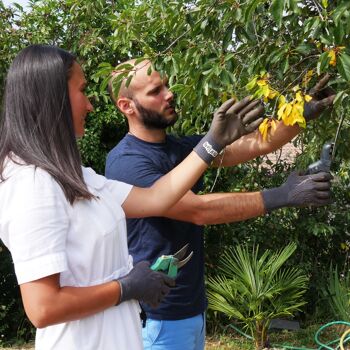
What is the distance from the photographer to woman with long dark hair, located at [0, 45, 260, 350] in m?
1.48

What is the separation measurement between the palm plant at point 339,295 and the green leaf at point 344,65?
3407 millimetres

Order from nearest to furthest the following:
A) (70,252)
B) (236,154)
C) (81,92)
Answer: (70,252) → (81,92) → (236,154)

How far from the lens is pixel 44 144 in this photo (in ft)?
5.23

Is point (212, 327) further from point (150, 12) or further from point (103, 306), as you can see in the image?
point (103, 306)

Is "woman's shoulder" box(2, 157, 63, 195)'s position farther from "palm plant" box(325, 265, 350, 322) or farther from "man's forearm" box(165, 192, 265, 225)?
"palm plant" box(325, 265, 350, 322)

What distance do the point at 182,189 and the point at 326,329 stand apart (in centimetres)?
364

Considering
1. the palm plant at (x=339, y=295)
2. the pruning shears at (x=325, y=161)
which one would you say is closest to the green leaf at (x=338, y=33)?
the pruning shears at (x=325, y=161)

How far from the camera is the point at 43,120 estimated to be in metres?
1.60

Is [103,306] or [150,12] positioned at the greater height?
[150,12]

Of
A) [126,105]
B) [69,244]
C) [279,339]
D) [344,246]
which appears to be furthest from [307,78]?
[344,246]

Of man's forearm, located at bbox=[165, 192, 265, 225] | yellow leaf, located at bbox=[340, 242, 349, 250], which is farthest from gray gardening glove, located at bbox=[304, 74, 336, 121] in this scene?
yellow leaf, located at bbox=[340, 242, 349, 250]

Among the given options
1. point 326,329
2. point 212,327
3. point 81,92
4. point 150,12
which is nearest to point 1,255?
point 212,327

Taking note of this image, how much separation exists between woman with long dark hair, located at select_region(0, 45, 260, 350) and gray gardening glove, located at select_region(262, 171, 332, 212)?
68cm

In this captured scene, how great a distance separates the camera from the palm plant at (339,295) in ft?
16.5
